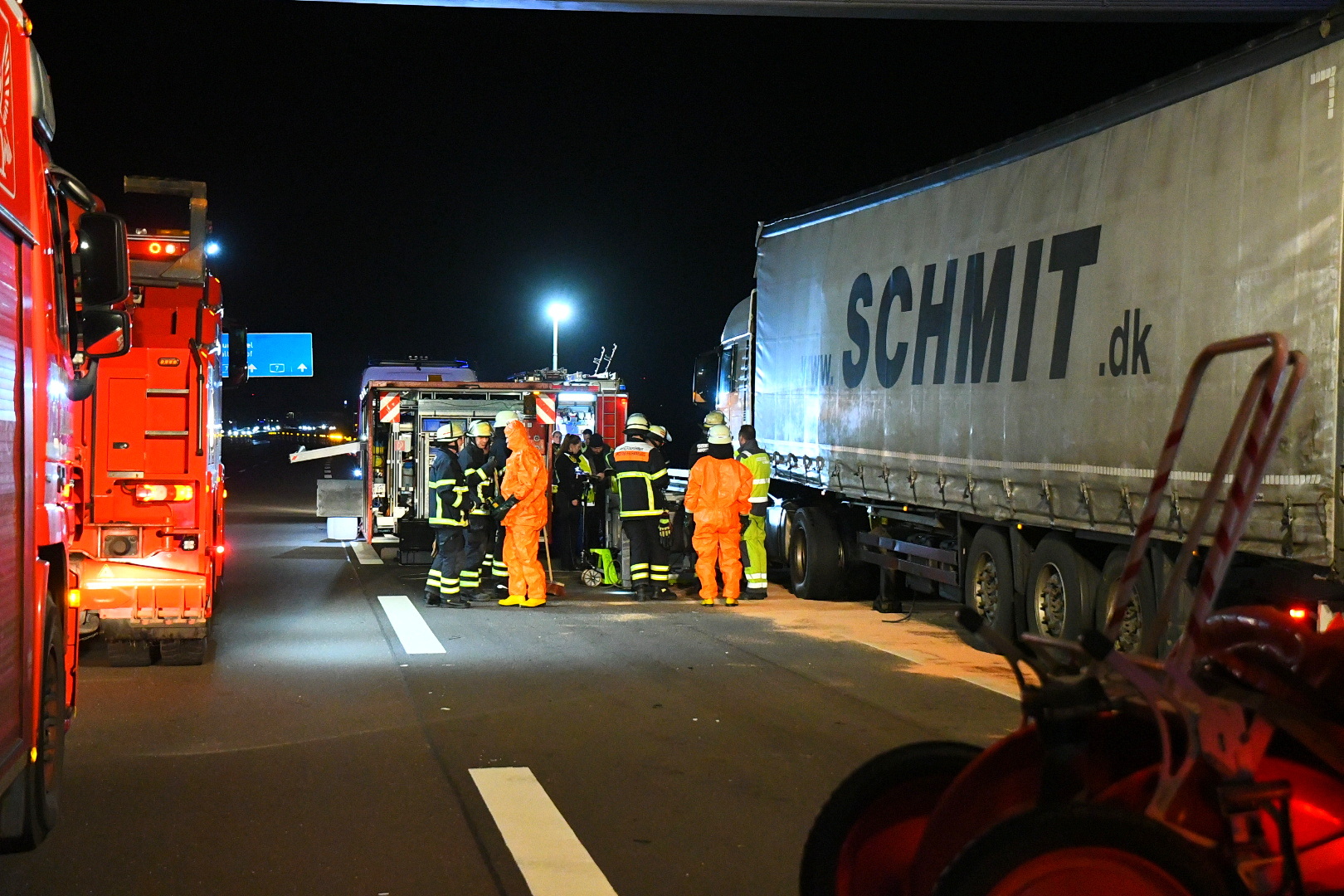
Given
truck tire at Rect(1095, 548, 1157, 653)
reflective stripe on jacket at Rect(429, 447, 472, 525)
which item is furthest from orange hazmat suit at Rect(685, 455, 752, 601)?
truck tire at Rect(1095, 548, 1157, 653)

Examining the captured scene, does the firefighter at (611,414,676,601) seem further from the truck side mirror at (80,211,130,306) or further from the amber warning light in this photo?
the truck side mirror at (80,211,130,306)

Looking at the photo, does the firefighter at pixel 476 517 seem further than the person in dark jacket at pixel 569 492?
No

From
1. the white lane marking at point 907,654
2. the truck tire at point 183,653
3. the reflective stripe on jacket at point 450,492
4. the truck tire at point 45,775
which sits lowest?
the white lane marking at point 907,654

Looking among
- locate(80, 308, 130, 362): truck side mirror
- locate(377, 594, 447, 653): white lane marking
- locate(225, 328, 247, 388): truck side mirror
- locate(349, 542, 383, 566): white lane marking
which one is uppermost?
locate(225, 328, 247, 388): truck side mirror

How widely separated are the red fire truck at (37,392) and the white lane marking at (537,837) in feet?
5.76

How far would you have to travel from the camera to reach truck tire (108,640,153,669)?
1033 centimetres

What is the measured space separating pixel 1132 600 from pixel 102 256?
7.17 meters

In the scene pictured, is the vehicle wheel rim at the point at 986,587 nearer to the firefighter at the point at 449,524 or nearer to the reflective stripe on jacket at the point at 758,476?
the reflective stripe on jacket at the point at 758,476

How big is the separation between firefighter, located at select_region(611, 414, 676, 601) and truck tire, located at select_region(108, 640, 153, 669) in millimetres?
5223

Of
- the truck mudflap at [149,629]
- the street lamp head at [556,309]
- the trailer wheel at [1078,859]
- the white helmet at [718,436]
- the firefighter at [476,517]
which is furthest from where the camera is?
the street lamp head at [556,309]

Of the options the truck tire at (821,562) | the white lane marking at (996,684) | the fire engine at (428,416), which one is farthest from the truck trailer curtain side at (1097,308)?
the fire engine at (428,416)

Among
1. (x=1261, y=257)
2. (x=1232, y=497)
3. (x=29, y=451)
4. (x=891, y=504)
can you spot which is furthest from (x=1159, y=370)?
(x=29, y=451)

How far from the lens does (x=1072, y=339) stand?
394 inches

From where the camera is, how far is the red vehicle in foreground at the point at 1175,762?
9.86 feet
